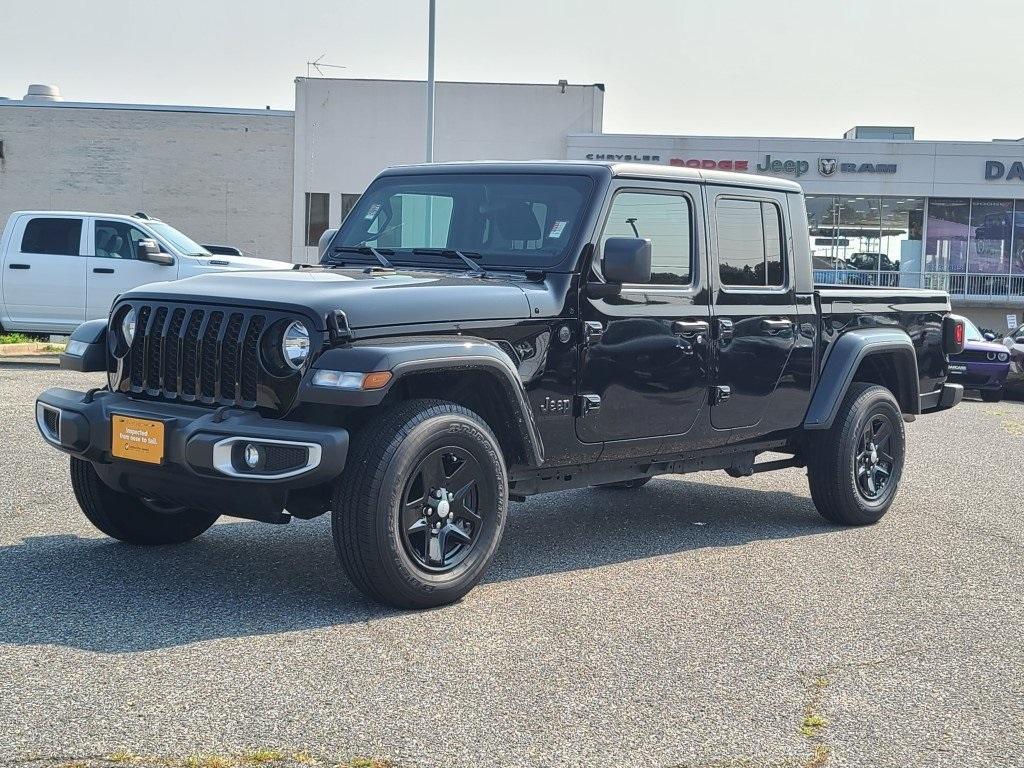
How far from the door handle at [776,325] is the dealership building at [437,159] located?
98.8ft

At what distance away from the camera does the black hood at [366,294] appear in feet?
16.6

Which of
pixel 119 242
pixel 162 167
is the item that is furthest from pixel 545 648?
pixel 162 167

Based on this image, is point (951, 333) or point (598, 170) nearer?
point (598, 170)

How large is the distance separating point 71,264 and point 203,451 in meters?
12.6

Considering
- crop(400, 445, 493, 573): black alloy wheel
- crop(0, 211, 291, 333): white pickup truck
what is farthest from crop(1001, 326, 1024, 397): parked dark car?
crop(400, 445, 493, 573): black alloy wheel

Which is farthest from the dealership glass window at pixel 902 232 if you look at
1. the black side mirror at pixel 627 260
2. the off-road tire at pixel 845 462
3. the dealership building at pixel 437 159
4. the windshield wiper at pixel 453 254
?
the black side mirror at pixel 627 260

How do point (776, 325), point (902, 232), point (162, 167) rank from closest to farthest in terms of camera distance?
point (776, 325) → point (902, 232) → point (162, 167)

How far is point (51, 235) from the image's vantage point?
54.4 feet

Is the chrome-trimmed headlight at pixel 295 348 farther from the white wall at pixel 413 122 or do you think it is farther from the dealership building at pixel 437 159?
the white wall at pixel 413 122

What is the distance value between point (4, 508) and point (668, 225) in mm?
3918

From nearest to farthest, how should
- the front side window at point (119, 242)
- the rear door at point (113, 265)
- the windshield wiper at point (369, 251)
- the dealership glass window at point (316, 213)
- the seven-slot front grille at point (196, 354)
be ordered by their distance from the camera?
1. the seven-slot front grille at point (196, 354)
2. the windshield wiper at point (369, 251)
3. the rear door at point (113, 265)
4. the front side window at point (119, 242)
5. the dealership glass window at point (316, 213)

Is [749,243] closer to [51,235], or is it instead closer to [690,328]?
[690,328]

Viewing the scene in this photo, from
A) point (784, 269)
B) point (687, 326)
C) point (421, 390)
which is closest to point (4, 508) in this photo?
point (421, 390)

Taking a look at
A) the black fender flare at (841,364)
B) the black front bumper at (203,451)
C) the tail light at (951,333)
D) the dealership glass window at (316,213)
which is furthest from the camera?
the dealership glass window at (316,213)
